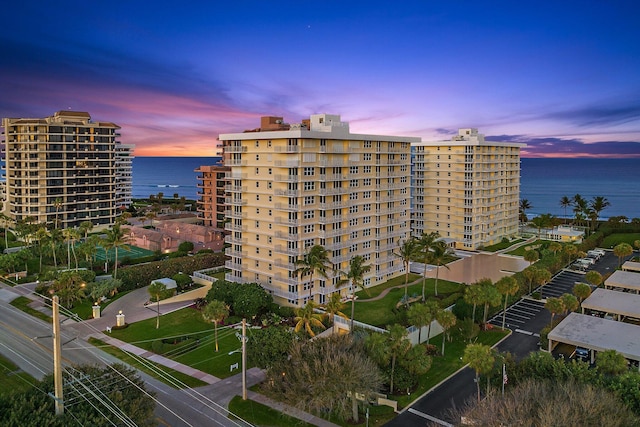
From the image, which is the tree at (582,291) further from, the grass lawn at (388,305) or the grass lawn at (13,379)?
the grass lawn at (13,379)

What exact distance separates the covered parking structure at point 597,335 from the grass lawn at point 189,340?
1255 inches

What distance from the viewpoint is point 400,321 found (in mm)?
54062

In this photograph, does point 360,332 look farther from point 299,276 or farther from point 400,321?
point 299,276

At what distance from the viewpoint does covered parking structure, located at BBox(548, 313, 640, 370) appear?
44.9m

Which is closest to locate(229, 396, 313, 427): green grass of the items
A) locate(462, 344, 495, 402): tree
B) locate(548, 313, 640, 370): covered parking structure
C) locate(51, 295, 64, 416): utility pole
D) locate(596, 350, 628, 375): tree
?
locate(462, 344, 495, 402): tree

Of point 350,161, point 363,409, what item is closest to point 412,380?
point 363,409

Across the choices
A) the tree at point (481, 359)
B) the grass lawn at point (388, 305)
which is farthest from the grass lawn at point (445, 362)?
the grass lawn at point (388, 305)

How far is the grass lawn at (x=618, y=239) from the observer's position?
10212 cm

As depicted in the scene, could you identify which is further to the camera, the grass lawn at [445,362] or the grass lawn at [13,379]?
the grass lawn at [445,362]

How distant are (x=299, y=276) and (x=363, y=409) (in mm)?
24852

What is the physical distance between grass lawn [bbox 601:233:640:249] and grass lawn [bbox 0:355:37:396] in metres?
104

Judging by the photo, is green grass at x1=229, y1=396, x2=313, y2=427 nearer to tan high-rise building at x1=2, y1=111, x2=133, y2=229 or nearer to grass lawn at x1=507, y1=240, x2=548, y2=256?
grass lawn at x1=507, y1=240, x2=548, y2=256

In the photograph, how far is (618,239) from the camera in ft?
345

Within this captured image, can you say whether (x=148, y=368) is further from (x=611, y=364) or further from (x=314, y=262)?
(x=611, y=364)
